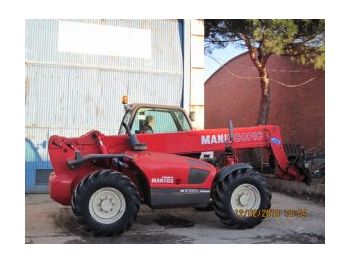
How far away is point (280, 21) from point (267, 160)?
84.5 inches

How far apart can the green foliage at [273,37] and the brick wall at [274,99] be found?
26cm

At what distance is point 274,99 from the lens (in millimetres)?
10336

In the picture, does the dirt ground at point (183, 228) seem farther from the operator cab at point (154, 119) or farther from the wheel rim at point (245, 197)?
the operator cab at point (154, 119)

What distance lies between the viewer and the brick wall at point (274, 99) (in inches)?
353

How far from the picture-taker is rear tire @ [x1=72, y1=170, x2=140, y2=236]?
6.03 metres

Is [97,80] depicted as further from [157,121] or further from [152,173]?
[152,173]

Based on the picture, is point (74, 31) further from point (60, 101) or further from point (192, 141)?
point (192, 141)

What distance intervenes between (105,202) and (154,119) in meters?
1.51

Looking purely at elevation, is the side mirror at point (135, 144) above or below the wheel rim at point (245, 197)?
above

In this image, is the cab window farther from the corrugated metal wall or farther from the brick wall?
the corrugated metal wall

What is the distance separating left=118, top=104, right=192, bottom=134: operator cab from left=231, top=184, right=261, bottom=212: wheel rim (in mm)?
1203

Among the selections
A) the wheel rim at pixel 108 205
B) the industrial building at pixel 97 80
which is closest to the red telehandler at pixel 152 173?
the wheel rim at pixel 108 205

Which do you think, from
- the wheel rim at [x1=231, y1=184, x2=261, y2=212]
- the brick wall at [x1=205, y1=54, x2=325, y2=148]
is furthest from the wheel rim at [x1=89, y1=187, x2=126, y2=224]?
the brick wall at [x1=205, y1=54, x2=325, y2=148]
